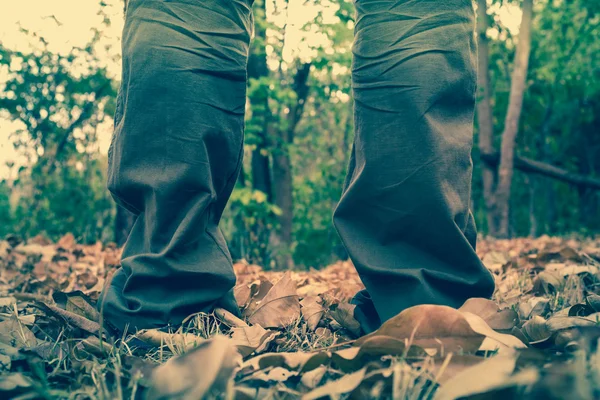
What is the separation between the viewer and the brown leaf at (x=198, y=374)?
62cm

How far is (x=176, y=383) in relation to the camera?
0.63 meters

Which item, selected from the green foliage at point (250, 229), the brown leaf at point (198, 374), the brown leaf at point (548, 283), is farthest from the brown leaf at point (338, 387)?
the green foliage at point (250, 229)


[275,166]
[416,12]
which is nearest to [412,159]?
[416,12]

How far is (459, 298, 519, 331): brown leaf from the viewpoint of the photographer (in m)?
1.01

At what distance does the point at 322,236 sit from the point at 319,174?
1.93m

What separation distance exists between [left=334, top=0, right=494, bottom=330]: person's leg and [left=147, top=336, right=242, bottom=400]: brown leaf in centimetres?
53

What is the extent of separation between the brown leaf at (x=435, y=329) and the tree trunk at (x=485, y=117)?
8.19 metres

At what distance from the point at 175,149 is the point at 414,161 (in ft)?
1.83

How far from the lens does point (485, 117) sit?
29.4 feet

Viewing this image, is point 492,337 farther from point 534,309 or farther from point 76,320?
point 76,320

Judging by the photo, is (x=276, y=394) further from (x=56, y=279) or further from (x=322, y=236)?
(x=322, y=236)

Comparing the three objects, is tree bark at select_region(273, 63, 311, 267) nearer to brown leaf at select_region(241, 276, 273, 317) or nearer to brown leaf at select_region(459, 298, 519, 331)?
brown leaf at select_region(241, 276, 273, 317)

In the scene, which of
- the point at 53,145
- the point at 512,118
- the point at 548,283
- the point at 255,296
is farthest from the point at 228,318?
the point at 512,118

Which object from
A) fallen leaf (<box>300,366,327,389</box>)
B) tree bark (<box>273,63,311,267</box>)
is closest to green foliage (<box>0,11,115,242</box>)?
tree bark (<box>273,63,311,267</box>)
